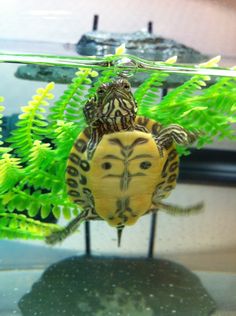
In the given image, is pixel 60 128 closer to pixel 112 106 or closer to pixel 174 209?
pixel 112 106

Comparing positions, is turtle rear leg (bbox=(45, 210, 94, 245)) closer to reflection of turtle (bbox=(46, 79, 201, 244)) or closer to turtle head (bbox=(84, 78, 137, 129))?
reflection of turtle (bbox=(46, 79, 201, 244))

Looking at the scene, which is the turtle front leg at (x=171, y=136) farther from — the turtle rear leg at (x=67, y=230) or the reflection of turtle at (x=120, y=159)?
the turtle rear leg at (x=67, y=230)

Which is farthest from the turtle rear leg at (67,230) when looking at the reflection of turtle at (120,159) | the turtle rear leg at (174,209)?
the turtle rear leg at (174,209)

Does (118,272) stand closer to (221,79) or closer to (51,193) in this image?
Result: (51,193)

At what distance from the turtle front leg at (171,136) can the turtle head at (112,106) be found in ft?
0.29

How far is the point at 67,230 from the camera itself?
1.23 m

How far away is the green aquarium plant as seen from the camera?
3.79 feet

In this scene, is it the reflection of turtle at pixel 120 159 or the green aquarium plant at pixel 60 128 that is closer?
the reflection of turtle at pixel 120 159

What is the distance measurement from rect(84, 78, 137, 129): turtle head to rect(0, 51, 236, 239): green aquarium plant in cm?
9

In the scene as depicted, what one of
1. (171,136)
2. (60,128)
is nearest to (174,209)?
(171,136)

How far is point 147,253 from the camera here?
1452 mm

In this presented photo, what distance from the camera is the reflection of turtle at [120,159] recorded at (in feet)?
3.40

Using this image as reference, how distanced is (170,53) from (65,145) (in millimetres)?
832

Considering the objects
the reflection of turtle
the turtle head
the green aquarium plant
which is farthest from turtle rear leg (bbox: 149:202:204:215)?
the turtle head
